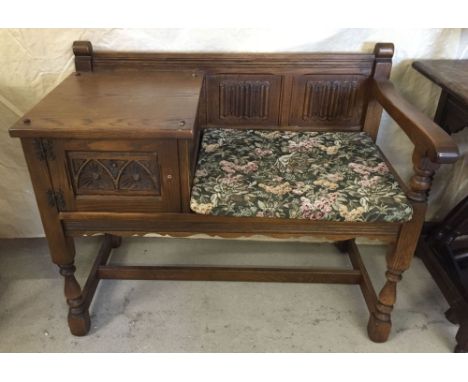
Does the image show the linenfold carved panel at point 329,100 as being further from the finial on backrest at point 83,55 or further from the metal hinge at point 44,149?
the metal hinge at point 44,149

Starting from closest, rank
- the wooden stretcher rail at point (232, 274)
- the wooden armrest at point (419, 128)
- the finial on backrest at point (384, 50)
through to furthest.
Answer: the wooden armrest at point (419, 128) < the finial on backrest at point (384, 50) < the wooden stretcher rail at point (232, 274)

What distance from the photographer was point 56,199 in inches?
47.6

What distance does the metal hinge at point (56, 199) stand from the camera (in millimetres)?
1199

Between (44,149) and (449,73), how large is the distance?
4.31ft

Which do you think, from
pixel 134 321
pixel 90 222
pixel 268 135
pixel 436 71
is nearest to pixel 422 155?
pixel 436 71

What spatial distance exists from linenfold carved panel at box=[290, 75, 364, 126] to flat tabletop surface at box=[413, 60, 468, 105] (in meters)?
0.22

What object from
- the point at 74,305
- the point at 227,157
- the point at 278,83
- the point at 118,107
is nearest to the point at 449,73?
the point at 278,83

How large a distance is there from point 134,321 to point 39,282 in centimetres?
48

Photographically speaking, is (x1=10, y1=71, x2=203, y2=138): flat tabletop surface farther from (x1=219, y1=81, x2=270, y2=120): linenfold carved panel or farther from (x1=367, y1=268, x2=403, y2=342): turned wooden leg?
(x1=367, y1=268, x2=403, y2=342): turned wooden leg

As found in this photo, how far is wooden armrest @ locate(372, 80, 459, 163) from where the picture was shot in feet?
3.47

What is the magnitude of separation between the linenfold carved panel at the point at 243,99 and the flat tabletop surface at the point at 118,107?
12cm

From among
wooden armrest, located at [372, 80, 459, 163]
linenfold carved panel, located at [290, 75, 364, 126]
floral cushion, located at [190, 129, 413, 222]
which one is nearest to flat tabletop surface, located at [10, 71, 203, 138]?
floral cushion, located at [190, 129, 413, 222]

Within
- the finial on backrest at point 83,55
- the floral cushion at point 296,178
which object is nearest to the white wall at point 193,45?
the finial on backrest at point 83,55

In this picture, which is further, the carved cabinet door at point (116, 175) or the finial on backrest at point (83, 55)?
the finial on backrest at point (83, 55)
